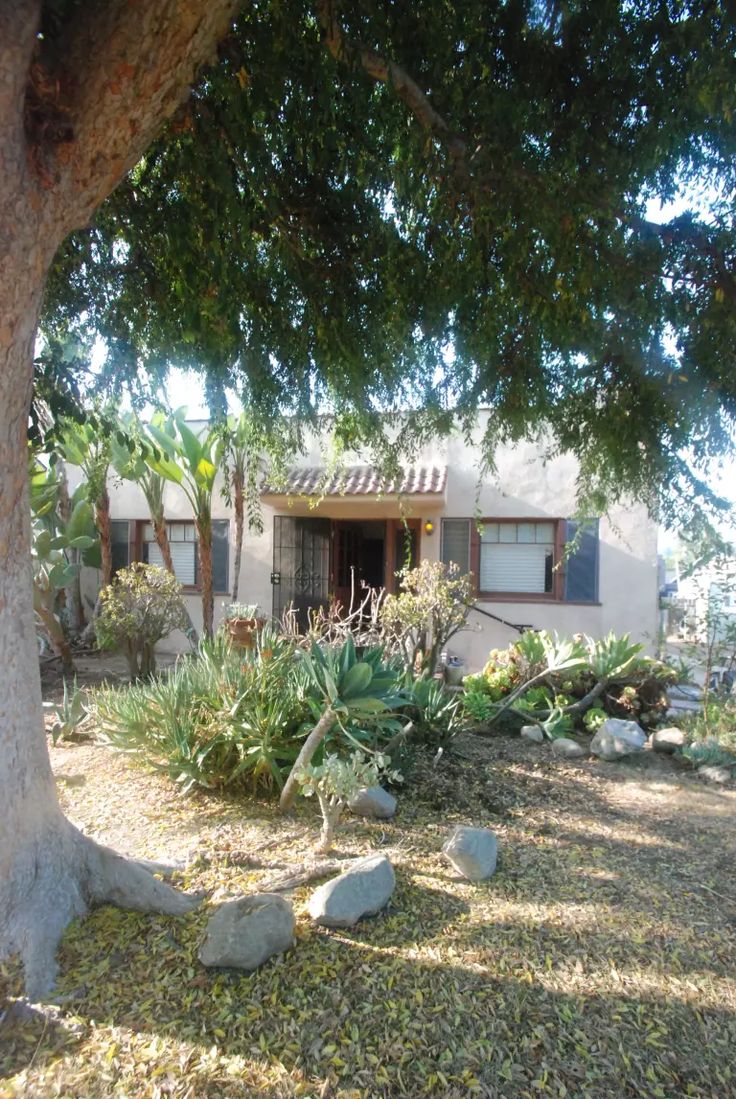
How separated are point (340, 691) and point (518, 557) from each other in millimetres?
7451

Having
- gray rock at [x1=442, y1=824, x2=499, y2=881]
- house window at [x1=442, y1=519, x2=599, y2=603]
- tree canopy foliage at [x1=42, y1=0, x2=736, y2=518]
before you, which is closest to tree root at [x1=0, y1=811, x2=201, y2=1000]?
gray rock at [x1=442, y1=824, x2=499, y2=881]

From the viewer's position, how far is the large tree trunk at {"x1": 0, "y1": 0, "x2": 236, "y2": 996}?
90.3 inches

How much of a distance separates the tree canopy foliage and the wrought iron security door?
704cm

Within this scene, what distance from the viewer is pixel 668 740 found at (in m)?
6.48

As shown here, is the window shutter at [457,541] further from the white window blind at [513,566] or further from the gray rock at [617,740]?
the gray rock at [617,740]

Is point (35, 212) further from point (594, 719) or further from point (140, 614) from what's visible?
point (140, 614)

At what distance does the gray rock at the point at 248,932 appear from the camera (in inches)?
103

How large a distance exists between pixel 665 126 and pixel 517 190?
885 millimetres

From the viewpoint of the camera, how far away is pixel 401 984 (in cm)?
261

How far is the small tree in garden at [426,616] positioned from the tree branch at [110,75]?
5.02m

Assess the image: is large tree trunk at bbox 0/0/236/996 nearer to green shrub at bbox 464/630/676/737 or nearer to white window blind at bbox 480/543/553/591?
green shrub at bbox 464/630/676/737

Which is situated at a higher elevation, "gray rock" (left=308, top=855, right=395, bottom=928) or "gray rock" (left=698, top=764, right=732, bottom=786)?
"gray rock" (left=308, top=855, right=395, bottom=928)

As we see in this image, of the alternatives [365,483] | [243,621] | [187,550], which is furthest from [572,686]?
[187,550]

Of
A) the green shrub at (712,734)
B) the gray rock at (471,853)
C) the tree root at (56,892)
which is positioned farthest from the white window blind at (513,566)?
the tree root at (56,892)
